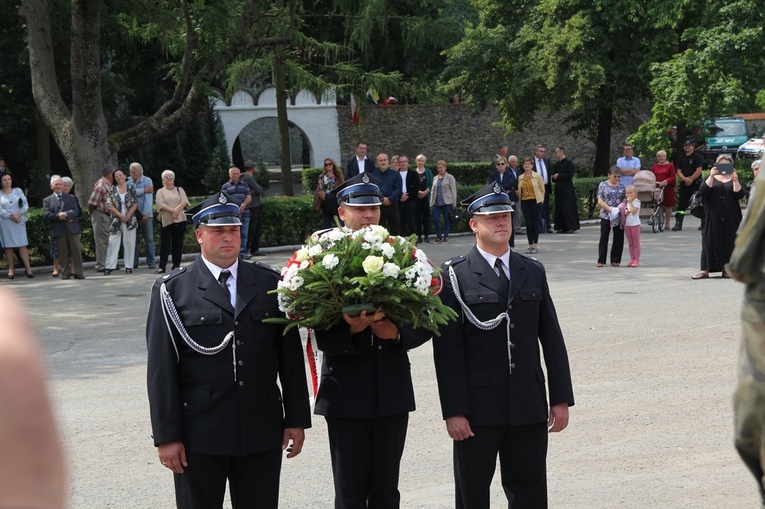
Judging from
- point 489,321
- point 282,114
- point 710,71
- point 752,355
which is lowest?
point 489,321

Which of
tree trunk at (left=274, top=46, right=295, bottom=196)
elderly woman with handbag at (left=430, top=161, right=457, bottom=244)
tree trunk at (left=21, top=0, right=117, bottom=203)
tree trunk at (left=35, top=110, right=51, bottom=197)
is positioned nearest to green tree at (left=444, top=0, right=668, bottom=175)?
tree trunk at (left=274, top=46, right=295, bottom=196)

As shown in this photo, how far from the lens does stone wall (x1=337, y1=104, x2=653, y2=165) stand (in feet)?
155

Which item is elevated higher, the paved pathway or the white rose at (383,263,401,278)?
the white rose at (383,263,401,278)

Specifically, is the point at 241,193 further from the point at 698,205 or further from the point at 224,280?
the point at 224,280

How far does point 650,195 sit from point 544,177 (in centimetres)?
261

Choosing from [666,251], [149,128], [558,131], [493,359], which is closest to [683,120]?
[666,251]

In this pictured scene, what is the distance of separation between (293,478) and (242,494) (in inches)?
84.2

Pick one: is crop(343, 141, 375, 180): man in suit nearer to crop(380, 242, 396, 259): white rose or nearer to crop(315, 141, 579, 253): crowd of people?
crop(315, 141, 579, 253): crowd of people

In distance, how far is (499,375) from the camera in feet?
18.9

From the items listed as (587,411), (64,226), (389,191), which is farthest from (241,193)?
(587,411)

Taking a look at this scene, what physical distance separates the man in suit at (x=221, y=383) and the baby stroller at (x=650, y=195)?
69.3ft

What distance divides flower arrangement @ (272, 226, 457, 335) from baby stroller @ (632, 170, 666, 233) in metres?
21.0

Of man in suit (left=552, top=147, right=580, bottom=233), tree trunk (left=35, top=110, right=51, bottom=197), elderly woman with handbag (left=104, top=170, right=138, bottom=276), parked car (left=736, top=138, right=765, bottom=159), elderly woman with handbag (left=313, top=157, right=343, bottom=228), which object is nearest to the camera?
elderly woman with handbag (left=104, top=170, right=138, bottom=276)

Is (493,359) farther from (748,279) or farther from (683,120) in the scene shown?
(683,120)
